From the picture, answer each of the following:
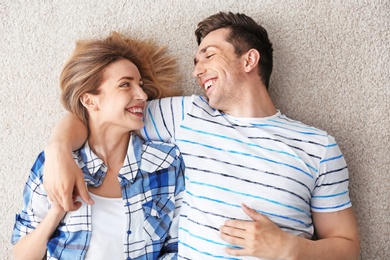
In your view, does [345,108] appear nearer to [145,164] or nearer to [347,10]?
[347,10]

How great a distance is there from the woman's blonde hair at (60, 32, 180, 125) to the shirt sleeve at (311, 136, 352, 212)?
550mm

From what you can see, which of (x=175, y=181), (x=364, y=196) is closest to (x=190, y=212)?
(x=175, y=181)

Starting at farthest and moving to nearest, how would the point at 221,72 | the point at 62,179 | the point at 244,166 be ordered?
the point at 221,72, the point at 244,166, the point at 62,179

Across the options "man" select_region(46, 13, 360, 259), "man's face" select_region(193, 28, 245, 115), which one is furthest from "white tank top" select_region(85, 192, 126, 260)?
"man's face" select_region(193, 28, 245, 115)

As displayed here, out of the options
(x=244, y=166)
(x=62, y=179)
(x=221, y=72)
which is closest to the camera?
(x=62, y=179)

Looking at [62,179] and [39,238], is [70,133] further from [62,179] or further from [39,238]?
[39,238]

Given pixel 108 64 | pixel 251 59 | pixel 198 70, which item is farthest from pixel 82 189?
pixel 251 59

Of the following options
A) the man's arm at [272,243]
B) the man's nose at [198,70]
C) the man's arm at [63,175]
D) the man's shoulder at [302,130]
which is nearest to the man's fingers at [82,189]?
the man's arm at [63,175]

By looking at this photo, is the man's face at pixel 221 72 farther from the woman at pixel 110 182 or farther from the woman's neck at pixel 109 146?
the woman's neck at pixel 109 146

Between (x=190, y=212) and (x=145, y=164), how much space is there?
21 cm

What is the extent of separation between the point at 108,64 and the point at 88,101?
0.42 ft

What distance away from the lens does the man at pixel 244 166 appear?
3.91 ft

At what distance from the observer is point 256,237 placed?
1.16 meters

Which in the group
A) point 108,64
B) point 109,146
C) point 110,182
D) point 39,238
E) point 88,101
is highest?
point 108,64
